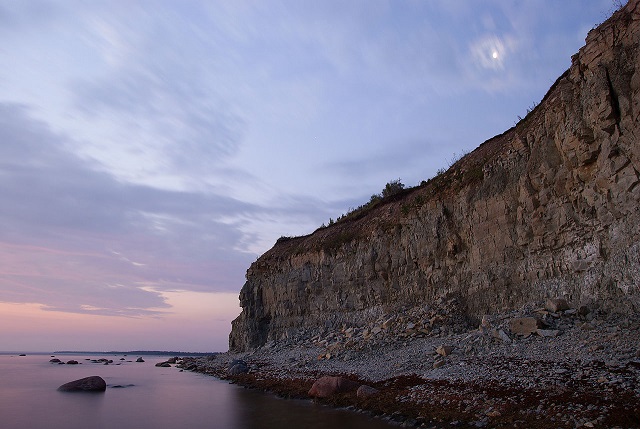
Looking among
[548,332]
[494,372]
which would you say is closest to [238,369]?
[494,372]

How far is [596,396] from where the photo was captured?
10.1 metres

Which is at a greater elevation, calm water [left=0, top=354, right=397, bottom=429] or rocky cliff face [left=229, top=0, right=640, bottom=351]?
rocky cliff face [left=229, top=0, right=640, bottom=351]

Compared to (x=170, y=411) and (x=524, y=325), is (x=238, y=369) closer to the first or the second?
(x=170, y=411)

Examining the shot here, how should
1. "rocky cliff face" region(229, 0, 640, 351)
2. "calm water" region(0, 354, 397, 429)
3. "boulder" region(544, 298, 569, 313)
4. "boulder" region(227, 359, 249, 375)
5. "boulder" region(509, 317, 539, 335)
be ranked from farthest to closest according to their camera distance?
1. "boulder" region(227, 359, 249, 375)
2. "boulder" region(544, 298, 569, 313)
3. "boulder" region(509, 317, 539, 335)
4. "rocky cliff face" region(229, 0, 640, 351)
5. "calm water" region(0, 354, 397, 429)

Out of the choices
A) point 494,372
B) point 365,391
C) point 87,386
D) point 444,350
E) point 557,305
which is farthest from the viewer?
point 87,386

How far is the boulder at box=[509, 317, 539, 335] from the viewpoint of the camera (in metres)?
17.1

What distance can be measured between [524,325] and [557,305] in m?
1.63

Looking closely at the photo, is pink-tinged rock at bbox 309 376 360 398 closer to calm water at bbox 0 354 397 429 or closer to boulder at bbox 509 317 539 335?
calm water at bbox 0 354 397 429

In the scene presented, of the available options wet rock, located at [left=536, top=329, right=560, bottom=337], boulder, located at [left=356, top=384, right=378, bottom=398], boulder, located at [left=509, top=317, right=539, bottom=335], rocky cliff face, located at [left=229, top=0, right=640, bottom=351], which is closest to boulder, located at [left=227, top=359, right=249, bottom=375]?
rocky cliff face, located at [left=229, top=0, right=640, bottom=351]

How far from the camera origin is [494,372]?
14.0 metres

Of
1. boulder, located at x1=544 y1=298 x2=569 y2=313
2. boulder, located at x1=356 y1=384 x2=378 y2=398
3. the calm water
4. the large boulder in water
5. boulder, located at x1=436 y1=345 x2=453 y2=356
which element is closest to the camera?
the calm water

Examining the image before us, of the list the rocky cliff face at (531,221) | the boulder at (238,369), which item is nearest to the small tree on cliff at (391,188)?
the rocky cliff face at (531,221)

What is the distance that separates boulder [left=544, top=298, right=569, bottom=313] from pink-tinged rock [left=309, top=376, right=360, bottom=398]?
8.48 m

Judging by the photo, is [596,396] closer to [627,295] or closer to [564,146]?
[627,295]
